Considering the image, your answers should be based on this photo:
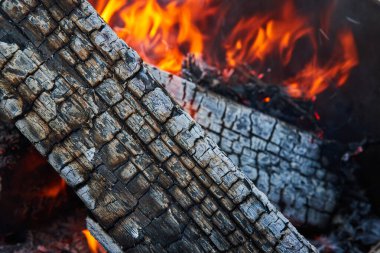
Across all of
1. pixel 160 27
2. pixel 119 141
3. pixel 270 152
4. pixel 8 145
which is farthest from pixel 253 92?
pixel 8 145

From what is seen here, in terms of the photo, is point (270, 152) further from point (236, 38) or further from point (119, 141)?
point (119, 141)

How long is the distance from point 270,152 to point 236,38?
1.38m

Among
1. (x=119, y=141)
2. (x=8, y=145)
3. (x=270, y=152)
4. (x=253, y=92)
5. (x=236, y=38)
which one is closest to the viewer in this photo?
(x=119, y=141)

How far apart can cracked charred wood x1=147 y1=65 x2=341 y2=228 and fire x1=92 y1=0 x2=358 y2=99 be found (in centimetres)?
55

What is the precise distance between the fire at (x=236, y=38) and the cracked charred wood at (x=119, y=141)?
59.9 inches

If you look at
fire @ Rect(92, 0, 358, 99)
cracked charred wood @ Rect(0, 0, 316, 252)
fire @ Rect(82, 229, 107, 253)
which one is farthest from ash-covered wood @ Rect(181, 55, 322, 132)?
fire @ Rect(82, 229, 107, 253)

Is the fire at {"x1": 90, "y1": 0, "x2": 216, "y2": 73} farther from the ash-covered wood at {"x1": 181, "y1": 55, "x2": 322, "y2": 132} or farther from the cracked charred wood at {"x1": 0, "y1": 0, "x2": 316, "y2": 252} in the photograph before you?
the cracked charred wood at {"x1": 0, "y1": 0, "x2": 316, "y2": 252}

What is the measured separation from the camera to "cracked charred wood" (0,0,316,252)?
229 centimetres

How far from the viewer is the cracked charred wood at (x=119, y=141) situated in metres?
2.29

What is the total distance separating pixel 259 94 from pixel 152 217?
1946 millimetres

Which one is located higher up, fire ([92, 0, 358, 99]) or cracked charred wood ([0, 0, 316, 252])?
fire ([92, 0, 358, 99])

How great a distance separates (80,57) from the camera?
231cm

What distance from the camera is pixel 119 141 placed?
233 centimetres

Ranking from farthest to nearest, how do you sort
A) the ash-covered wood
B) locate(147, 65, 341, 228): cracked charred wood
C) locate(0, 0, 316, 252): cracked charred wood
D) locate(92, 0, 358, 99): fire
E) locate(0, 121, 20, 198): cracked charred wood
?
locate(92, 0, 358, 99): fire, the ash-covered wood, locate(147, 65, 341, 228): cracked charred wood, locate(0, 121, 20, 198): cracked charred wood, locate(0, 0, 316, 252): cracked charred wood
